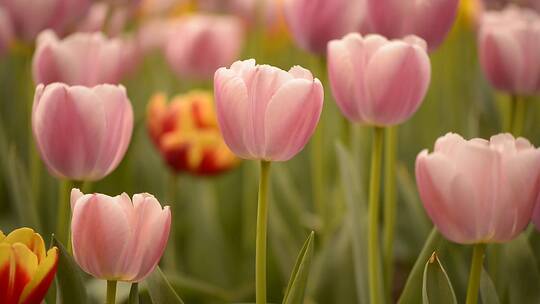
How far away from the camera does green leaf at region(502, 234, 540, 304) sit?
2.56 feet

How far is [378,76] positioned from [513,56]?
257mm

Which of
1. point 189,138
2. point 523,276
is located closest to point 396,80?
point 523,276

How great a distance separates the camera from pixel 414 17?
82 centimetres

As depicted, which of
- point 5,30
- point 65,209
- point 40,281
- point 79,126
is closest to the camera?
point 40,281

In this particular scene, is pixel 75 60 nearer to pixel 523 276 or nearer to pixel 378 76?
pixel 378 76

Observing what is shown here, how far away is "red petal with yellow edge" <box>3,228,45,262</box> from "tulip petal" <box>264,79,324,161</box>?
0.59ft

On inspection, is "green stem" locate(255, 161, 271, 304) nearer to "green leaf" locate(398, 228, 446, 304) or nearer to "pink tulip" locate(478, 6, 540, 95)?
"green leaf" locate(398, 228, 446, 304)

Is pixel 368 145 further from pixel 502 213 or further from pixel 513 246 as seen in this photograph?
pixel 502 213

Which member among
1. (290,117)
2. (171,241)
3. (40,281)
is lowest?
(171,241)

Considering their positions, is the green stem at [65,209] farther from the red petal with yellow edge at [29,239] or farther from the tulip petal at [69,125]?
the red petal with yellow edge at [29,239]

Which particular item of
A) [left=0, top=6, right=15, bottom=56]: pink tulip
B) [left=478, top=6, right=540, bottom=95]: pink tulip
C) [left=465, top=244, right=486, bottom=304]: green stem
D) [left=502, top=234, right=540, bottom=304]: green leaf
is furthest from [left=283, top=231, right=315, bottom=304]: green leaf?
[left=0, top=6, right=15, bottom=56]: pink tulip

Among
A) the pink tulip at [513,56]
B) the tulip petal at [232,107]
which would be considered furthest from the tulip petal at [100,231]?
the pink tulip at [513,56]

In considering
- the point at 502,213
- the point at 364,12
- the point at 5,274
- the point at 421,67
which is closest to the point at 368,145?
the point at 364,12

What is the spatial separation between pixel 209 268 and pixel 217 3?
37.8 inches
